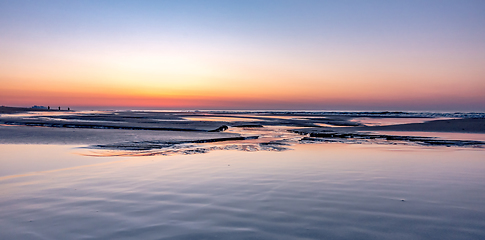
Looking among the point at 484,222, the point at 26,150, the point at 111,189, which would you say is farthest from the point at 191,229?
the point at 26,150

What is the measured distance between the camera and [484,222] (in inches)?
136

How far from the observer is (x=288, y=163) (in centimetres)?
762

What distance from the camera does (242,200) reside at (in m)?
4.34

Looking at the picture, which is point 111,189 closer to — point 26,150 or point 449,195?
point 449,195

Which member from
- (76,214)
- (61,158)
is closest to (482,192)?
(76,214)

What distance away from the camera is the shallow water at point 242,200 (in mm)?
3217

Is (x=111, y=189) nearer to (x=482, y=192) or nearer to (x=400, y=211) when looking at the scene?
(x=400, y=211)

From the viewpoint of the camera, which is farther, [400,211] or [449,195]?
[449,195]

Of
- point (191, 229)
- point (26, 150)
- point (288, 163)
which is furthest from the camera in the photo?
point (26, 150)

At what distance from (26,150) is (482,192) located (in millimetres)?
13556

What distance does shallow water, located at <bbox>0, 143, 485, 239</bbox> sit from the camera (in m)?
3.22

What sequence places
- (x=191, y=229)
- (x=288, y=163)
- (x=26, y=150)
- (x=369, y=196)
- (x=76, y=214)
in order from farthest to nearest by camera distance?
(x=26, y=150)
(x=288, y=163)
(x=369, y=196)
(x=76, y=214)
(x=191, y=229)

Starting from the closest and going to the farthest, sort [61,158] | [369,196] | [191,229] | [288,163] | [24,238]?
1. [24,238]
2. [191,229]
3. [369,196]
4. [288,163]
5. [61,158]

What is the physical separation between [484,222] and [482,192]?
1.88 m
